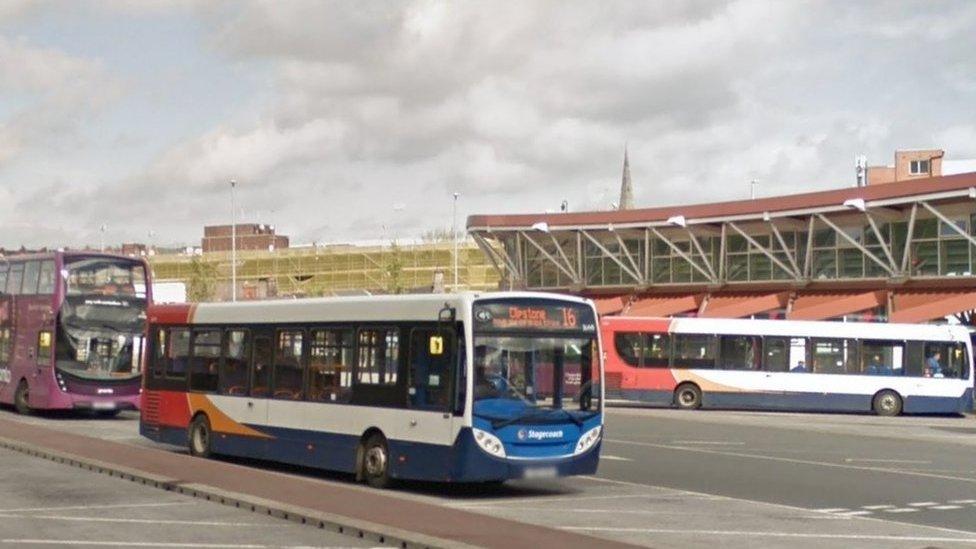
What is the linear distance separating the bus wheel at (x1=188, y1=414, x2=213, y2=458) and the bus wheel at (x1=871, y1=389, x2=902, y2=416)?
2520cm

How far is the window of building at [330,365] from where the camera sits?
67.1 feet

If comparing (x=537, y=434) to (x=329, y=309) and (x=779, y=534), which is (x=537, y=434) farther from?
(x=329, y=309)

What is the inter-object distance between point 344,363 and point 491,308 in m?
3.06

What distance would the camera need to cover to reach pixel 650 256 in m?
68.9

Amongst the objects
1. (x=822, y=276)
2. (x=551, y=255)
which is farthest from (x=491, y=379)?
(x=551, y=255)

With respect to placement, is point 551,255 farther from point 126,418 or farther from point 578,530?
point 578,530

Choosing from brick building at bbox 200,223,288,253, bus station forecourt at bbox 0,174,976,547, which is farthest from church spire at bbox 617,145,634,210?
bus station forecourt at bbox 0,174,976,547

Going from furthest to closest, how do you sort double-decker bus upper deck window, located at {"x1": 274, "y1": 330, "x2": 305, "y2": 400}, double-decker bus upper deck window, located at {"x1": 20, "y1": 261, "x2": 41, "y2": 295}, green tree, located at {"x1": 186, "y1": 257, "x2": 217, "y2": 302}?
1. green tree, located at {"x1": 186, "y1": 257, "x2": 217, "y2": 302}
2. double-decker bus upper deck window, located at {"x1": 20, "y1": 261, "x2": 41, "y2": 295}
3. double-decker bus upper deck window, located at {"x1": 274, "y1": 330, "x2": 305, "y2": 400}

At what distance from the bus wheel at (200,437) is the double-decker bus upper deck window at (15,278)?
44.7ft

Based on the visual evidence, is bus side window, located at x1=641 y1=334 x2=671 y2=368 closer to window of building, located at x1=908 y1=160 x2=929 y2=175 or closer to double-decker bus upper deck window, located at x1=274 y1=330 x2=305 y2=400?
double-decker bus upper deck window, located at x1=274 y1=330 x2=305 y2=400

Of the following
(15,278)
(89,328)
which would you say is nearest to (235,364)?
(89,328)

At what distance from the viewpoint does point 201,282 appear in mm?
98750

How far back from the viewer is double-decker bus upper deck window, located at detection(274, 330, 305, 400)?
70.7 feet

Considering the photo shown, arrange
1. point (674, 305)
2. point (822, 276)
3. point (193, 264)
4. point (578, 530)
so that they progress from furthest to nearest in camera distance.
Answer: point (193, 264) → point (674, 305) → point (822, 276) → point (578, 530)
